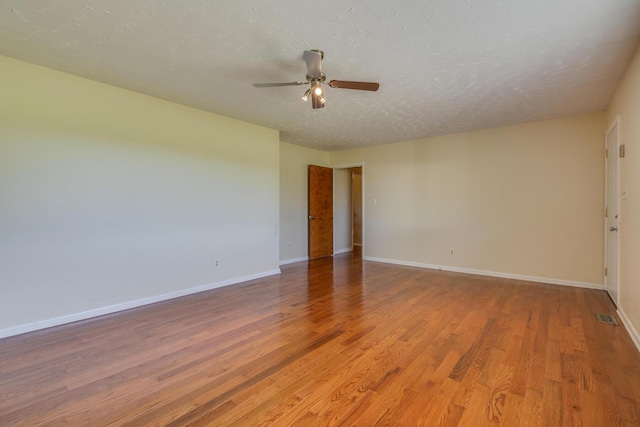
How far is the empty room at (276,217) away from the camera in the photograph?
1.87 metres

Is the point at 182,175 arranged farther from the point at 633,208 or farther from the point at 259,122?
the point at 633,208

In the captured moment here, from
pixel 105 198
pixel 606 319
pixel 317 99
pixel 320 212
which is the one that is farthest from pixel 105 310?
pixel 606 319

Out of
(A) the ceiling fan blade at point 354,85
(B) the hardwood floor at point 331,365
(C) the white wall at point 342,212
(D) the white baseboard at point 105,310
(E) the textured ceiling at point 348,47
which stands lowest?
(B) the hardwood floor at point 331,365

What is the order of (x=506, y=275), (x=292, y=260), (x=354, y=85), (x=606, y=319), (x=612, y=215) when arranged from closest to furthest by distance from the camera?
1. (x=354, y=85)
2. (x=606, y=319)
3. (x=612, y=215)
4. (x=506, y=275)
5. (x=292, y=260)

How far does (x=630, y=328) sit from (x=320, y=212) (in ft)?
16.1

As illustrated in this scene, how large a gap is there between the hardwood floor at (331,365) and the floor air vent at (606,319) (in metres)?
0.06

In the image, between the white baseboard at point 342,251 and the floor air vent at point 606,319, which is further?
the white baseboard at point 342,251

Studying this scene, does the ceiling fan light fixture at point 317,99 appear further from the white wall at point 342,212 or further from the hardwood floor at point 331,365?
the white wall at point 342,212

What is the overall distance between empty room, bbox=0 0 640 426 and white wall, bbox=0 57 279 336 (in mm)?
20

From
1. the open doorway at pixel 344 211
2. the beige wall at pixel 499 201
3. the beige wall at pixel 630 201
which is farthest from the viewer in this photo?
the open doorway at pixel 344 211

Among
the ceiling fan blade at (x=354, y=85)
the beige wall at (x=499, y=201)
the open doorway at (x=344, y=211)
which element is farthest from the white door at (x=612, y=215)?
the open doorway at (x=344, y=211)

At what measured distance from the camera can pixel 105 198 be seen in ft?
10.3

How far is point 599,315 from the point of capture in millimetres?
3021

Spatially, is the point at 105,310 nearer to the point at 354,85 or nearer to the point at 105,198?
the point at 105,198
